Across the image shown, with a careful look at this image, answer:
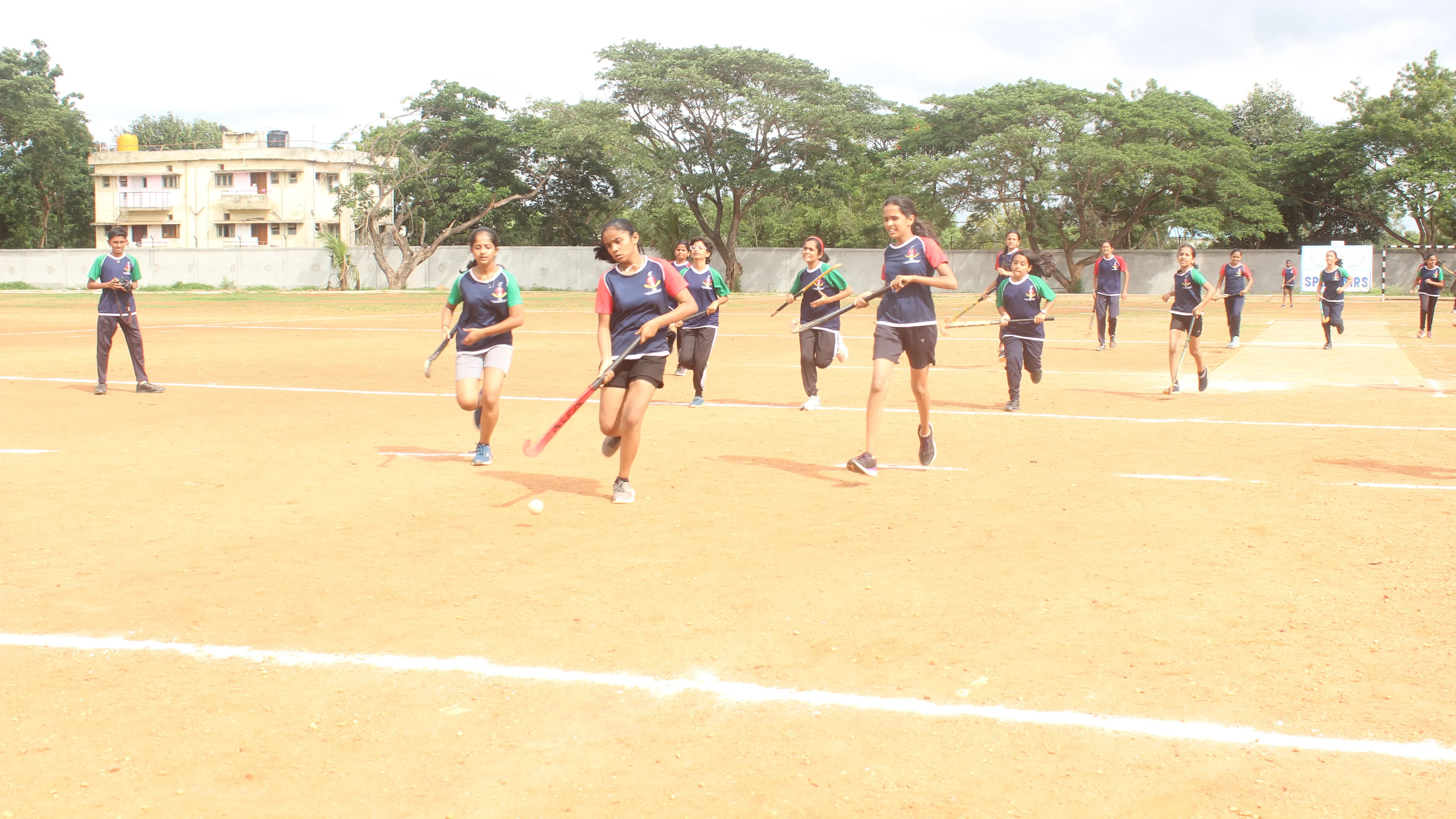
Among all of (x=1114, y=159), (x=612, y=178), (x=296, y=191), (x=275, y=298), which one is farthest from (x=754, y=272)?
(x=296, y=191)

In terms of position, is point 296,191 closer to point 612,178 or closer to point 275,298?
point 612,178

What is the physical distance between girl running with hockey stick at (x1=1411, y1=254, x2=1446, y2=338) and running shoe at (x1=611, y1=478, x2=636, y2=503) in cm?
2249

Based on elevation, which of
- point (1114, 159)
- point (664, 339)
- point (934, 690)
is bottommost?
point (934, 690)

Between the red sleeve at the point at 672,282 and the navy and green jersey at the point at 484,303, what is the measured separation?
1.83m

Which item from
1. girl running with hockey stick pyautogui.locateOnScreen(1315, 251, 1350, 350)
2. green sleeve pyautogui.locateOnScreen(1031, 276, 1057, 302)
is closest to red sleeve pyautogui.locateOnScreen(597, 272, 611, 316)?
green sleeve pyautogui.locateOnScreen(1031, 276, 1057, 302)

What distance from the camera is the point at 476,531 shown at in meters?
7.38

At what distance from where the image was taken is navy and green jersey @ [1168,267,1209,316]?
14766 mm

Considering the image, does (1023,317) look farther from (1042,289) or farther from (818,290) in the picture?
(818,290)

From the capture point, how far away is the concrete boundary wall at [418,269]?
194 ft

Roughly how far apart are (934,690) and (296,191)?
235ft

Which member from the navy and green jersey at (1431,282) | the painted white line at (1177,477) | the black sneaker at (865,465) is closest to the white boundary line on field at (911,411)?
the painted white line at (1177,477)

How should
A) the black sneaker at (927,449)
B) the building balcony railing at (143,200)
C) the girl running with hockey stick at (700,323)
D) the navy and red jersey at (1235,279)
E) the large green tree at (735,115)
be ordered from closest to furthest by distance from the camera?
the black sneaker at (927,449) → the girl running with hockey stick at (700,323) → the navy and red jersey at (1235,279) → the large green tree at (735,115) → the building balcony railing at (143,200)

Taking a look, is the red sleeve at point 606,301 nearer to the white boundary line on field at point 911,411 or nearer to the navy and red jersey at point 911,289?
the navy and red jersey at point 911,289

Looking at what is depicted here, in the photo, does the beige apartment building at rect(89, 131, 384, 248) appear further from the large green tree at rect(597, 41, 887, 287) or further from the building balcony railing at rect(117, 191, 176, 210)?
the large green tree at rect(597, 41, 887, 287)
